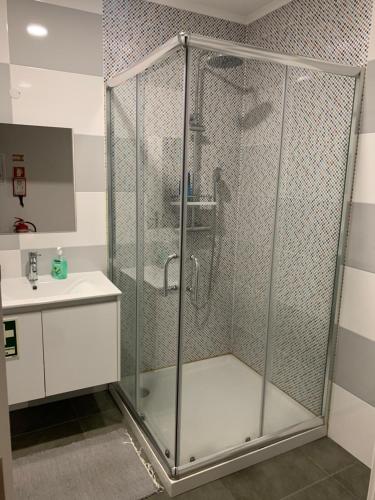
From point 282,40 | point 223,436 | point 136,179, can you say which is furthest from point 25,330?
point 282,40

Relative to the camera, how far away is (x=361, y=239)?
6.56 feet

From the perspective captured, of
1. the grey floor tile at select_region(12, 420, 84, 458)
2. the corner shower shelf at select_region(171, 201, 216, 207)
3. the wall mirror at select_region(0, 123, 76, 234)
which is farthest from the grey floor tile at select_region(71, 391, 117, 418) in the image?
the corner shower shelf at select_region(171, 201, 216, 207)

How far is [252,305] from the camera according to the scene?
244 centimetres

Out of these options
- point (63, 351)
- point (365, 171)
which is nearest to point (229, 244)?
point (365, 171)

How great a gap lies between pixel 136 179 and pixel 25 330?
0.99 meters

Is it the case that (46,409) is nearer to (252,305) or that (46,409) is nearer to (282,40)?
(252,305)

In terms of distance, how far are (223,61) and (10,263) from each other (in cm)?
163

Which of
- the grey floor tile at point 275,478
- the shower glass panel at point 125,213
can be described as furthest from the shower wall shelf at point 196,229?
the grey floor tile at point 275,478

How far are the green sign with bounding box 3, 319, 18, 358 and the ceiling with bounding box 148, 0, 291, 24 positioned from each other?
207 centimetres

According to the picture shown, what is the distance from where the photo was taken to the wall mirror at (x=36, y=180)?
7.45 ft

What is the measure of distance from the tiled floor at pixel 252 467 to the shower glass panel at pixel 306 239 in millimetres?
207

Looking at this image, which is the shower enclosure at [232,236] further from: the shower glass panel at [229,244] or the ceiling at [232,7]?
the ceiling at [232,7]

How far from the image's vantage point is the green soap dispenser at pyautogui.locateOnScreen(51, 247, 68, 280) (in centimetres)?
234

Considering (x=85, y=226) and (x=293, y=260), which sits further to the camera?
(x=85, y=226)
